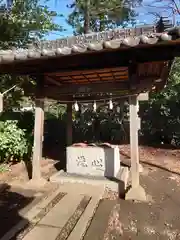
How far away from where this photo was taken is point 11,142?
752 cm

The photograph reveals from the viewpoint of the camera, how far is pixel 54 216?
4.45 metres

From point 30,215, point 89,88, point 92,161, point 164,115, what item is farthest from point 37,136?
point 164,115

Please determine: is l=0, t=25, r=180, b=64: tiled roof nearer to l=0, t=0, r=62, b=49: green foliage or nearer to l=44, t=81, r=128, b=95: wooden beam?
l=44, t=81, r=128, b=95: wooden beam

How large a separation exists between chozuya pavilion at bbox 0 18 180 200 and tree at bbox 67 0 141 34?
34.3 feet

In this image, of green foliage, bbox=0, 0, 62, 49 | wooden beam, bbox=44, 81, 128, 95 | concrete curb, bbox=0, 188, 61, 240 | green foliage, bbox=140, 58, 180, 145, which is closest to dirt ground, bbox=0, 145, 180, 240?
concrete curb, bbox=0, 188, 61, 240

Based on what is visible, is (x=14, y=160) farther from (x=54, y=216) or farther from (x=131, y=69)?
(x=131, y=69)

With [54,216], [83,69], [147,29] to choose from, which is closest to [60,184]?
[54,216]

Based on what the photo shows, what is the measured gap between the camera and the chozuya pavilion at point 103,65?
3.53 meters

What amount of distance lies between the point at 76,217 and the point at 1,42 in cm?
807

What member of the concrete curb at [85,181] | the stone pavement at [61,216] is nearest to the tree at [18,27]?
the concrete curb at [85,181]

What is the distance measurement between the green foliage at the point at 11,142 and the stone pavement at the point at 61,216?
2.46 metres

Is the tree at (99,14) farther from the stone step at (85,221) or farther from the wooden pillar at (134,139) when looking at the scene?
the stone step at (85,221)

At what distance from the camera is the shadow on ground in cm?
417

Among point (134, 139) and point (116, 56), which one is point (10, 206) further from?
point (116, 56)
